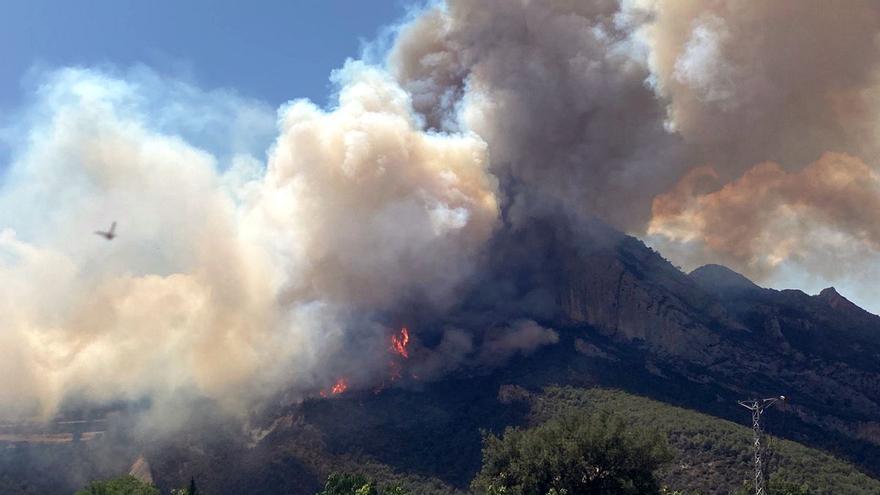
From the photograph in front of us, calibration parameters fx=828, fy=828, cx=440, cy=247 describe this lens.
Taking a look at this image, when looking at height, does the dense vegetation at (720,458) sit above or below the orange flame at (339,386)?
below

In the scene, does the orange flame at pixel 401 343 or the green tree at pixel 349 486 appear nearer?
the green tree at pixel 349 486

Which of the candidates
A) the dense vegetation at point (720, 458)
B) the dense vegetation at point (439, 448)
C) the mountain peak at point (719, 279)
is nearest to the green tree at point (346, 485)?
the dense vegetation at point (439, 448)

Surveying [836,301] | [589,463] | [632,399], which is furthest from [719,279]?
[589,463]

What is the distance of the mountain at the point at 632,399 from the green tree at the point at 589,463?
23.9 meters

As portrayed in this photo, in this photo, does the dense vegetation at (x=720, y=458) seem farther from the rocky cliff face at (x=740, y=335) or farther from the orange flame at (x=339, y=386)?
the orange flame at (x=339, y=386)

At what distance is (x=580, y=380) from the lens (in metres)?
122

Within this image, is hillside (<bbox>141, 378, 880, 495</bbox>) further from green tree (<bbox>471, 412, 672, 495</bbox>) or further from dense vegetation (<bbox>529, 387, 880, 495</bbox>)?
green tree (<bbox>471, 412, 672, 495</bbox>)

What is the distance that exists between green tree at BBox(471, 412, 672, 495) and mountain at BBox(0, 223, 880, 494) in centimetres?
2390

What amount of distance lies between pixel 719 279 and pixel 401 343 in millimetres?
73766

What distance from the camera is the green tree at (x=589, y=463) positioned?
2805 inches

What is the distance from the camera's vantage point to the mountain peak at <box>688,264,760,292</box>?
528 feet

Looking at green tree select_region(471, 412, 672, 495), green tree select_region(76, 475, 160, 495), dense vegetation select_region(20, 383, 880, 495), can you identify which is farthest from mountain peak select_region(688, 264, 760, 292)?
green tree select_region(76, 475, 160, 495)

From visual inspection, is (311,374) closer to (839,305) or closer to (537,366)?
(537,366)

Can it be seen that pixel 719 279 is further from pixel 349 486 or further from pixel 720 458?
pixel 349 486
